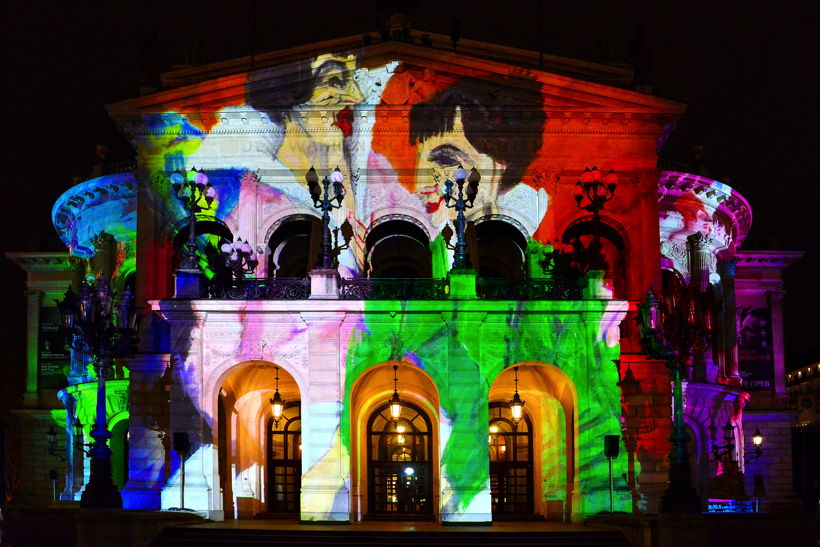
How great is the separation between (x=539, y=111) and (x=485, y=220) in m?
4.14

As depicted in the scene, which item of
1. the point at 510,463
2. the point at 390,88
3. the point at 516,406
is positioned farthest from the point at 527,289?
the point at 390,88

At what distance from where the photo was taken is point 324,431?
40094 millimetres

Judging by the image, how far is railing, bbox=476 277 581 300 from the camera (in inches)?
1630

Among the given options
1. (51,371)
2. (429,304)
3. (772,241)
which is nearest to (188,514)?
(429,304)

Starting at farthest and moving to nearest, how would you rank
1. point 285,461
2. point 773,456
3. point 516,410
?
point 773,456, point 285,461, point 516,410

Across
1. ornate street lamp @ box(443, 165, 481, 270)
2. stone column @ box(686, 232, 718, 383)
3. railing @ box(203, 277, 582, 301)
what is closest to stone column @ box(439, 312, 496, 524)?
railing @ box(203, 277, 582, 301)

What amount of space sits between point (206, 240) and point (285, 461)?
26.5 feet

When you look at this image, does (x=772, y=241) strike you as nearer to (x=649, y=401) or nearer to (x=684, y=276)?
(x=684, y=276)

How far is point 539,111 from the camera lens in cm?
4659

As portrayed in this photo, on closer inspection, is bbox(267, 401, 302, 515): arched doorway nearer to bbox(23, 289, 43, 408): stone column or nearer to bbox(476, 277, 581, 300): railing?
bbox(476, 277, 581, 300): railing

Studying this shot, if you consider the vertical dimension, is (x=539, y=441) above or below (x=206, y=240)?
below

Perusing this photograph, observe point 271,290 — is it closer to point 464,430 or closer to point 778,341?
point 464,430

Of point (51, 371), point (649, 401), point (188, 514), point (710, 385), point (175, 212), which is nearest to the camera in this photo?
point (188, 514)

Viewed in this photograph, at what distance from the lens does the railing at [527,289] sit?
41406 mm
